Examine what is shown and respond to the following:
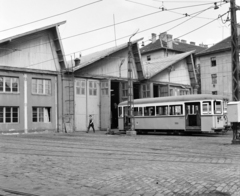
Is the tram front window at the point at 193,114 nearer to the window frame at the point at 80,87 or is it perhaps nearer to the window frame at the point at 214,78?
the window frame at the point at 80,87

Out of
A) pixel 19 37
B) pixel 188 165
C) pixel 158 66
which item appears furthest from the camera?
pixel 158 66

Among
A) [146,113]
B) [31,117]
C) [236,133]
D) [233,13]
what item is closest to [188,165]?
[236,133]

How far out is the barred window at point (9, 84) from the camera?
94.7 feet

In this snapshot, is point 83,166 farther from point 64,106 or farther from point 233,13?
point 64,106

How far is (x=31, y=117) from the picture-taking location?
→ 3034 cm

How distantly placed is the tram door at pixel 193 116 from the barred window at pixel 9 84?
14906 mm

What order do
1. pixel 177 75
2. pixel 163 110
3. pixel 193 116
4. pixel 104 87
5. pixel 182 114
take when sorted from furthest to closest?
pixel 177 75 < pixel 104 87 < pixel 163 110 < pixel 182 114 < pixel 193 116

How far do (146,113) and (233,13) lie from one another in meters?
12.9

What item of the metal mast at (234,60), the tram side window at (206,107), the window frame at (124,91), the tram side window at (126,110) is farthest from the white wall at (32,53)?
the metal mast at (234,60)

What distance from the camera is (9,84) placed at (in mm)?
29297

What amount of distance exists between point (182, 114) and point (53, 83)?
1339cm

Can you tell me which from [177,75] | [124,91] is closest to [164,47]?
[177,75]

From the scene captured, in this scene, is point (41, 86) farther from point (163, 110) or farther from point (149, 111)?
point (163, 110)

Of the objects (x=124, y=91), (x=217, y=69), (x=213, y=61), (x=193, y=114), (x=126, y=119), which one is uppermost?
(x=213, y=61)
